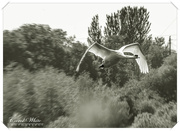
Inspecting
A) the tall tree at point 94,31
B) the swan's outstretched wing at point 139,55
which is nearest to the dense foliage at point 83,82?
the tall tree at point 94,31

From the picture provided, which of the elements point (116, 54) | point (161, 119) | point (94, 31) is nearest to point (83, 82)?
point (116, 54)

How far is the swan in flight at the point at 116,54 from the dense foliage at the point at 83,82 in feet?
0.57

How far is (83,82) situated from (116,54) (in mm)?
1313

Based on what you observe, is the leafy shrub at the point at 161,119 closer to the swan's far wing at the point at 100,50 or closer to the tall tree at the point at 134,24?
the swan's far wing at the point at 100,50

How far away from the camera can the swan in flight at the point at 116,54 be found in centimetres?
1012

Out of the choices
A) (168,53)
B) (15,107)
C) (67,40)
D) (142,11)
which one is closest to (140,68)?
(168,53)

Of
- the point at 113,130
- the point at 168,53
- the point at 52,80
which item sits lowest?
the point at 113,130

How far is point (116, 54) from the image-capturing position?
10164 millimetres

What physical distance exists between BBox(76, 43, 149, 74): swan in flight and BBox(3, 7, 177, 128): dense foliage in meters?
0.17

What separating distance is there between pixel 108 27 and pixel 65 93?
104 inches

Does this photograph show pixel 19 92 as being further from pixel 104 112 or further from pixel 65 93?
pixel 104 112

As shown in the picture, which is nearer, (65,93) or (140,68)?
(65,93)

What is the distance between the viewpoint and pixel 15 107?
9.12m

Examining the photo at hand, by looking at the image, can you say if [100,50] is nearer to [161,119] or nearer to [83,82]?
[83,82]
